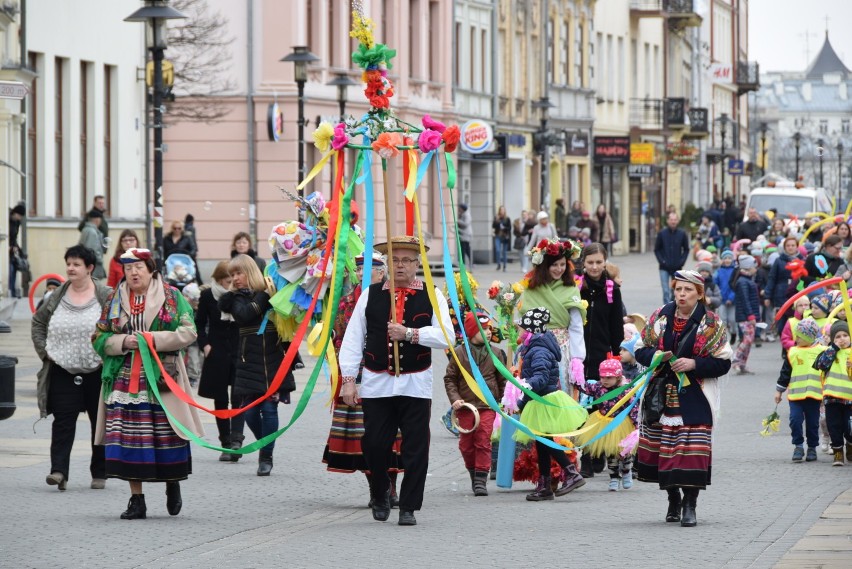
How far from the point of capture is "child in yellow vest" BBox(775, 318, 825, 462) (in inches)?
585

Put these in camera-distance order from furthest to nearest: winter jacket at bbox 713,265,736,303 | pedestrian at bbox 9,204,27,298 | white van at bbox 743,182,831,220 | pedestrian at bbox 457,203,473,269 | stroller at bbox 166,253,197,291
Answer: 1. white van at bbox 743,182,831,220
2. pedestrian at bbox 457,203,473,269
3. pedestrian at bbox 9,204,27,298
4. winter jacket at bbox 713,265,736,303
5. stroller at bbox 166,253,197,291

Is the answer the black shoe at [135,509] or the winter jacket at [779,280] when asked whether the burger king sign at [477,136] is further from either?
the black shoe at [135,509]

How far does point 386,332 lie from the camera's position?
11008 millimetres

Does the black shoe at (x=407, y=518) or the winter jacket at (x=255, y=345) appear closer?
the black shoe at (x=407, y=518)

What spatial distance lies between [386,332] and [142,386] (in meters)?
1.49

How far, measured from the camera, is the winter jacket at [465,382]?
1288 cm

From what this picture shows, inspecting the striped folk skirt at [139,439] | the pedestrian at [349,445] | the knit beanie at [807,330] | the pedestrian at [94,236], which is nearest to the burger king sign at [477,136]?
the pedestrian at [94,236]

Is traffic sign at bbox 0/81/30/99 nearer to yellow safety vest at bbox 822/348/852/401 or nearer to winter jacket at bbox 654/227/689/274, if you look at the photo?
yellow safety vest at bbox 822/348/852/401

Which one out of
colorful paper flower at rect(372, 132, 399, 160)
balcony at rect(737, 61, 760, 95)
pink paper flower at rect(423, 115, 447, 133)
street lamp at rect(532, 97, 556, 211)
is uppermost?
balcony at rect(737, 61, 760, 95)

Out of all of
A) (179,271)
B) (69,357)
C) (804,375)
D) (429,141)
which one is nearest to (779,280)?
(179,271)

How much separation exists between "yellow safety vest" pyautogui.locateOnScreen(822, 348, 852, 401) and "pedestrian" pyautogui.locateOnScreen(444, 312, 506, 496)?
3034 mm

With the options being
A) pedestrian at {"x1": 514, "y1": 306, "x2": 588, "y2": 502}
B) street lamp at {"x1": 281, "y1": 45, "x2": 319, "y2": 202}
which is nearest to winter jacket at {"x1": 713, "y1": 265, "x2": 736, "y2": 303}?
street lamp at {"x1": 281, "y1": 45, "x2": 319, "y2": 202}

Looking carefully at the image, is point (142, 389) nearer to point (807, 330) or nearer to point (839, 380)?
point (839, 380)

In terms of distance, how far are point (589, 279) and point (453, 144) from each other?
270 cm
